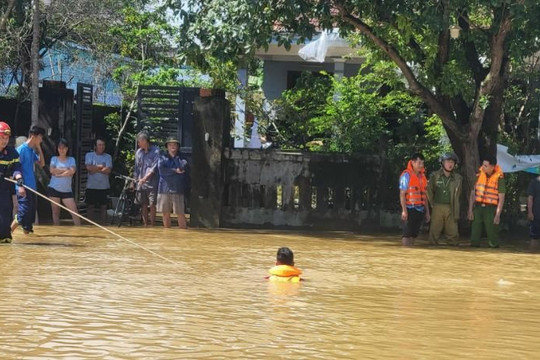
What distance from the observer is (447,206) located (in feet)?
55.5

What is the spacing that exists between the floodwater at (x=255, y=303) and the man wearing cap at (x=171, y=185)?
9.44 feet

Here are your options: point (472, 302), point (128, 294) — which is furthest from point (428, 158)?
point (128, 294)

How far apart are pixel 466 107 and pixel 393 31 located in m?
2.15

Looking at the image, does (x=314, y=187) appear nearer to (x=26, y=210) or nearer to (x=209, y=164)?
(x=209, y=164)

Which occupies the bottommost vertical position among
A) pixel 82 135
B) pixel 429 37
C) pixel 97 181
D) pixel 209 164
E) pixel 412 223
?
pixel 412 223

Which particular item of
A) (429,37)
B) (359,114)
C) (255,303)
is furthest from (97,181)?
(255,303)

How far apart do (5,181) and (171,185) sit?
4.74 meters

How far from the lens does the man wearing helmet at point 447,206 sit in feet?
55.2

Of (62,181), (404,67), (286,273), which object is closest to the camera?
(286,273)

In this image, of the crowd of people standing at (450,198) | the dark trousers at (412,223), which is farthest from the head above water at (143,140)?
the dark trousers at (412,223)

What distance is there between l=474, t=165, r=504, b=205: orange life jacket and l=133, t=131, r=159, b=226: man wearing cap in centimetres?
582

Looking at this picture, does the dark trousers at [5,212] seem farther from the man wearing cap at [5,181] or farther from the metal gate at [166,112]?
the metal gate at [166,112]

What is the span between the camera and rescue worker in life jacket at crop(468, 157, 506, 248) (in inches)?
657

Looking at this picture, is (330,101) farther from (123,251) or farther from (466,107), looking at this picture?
(123,251)
